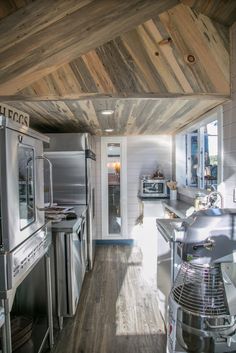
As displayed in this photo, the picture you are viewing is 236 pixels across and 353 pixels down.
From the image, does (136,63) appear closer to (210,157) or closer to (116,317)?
(210,157)

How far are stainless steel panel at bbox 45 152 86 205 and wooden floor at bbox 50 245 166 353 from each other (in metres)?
1.13

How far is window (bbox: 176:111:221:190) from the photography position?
119 inches

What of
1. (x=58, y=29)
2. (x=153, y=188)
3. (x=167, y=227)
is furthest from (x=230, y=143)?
(x=153, y=188)

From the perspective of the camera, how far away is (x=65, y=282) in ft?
8.31

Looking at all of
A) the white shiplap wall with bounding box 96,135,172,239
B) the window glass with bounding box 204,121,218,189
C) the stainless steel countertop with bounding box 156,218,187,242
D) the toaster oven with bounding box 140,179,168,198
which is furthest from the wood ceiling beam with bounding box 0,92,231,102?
the white shiplap wall with bounding box 96,135,172,239

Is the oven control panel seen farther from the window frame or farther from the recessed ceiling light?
the window frame

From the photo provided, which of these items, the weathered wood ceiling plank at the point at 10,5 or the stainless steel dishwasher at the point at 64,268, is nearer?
the weathered wood ceiling plank at the point at 10,5

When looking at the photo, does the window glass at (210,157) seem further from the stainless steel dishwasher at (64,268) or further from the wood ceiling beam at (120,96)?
the stainless steel dishwasher at (64,268)

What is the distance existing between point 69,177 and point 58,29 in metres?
1.96

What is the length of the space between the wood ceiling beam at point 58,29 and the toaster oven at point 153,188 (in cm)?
300

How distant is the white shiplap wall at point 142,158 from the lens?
508 centimetres

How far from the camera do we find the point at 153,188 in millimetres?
4871

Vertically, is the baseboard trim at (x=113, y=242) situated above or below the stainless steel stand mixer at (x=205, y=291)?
below

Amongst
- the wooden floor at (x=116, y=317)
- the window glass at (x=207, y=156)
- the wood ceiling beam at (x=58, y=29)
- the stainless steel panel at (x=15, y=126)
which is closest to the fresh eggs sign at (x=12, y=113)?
the stainless steel panel at (x=15, y=126)
